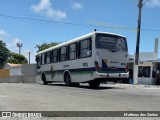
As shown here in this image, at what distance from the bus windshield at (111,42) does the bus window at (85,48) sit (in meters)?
0.60

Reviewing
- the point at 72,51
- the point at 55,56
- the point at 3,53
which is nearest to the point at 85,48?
the point at 72,51

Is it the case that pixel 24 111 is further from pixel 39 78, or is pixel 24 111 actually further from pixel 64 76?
pixel 39 78

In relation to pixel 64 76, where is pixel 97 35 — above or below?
above

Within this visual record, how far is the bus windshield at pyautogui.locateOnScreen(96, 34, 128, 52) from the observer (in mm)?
20778

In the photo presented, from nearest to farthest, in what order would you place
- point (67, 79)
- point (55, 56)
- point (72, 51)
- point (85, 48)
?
point (85, 48)
point (72, 51)
point (67, 79)
point (55, 56)

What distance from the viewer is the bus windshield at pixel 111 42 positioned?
2078 centimetres

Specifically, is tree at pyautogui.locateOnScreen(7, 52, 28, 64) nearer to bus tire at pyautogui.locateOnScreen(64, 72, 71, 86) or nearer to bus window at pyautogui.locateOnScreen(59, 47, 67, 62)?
bus window at pyautogui.locateOnScreen(59, 47, 67, 62)

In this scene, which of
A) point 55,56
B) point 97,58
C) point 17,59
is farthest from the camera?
point 17,59

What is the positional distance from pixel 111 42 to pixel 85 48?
1665mm

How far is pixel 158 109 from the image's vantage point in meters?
10.3

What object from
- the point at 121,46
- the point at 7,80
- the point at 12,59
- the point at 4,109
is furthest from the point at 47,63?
the point at 12,59

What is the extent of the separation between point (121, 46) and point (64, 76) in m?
5.89

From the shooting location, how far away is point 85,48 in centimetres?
2169

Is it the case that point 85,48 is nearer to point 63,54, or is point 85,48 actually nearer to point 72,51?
point 72,51
